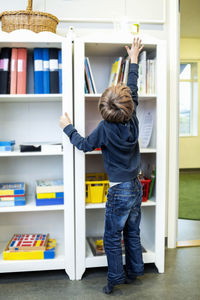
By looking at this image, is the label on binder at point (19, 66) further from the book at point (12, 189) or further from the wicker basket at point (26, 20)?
the book at point (12, 189)

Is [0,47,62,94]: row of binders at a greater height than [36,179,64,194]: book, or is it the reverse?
[0,47,62,94]: row of binders

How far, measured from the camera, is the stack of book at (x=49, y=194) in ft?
7.82

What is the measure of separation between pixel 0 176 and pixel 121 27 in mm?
1555

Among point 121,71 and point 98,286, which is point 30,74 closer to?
point 121,71

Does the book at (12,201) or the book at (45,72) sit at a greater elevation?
the book at (45,72)

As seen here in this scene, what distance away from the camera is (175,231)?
2.96 m

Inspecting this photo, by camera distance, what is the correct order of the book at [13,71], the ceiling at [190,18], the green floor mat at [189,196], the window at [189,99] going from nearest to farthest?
the book at [13,71]
the green floor mat at [189,196]
the ceiling at [190,18]
the window at [189,99]

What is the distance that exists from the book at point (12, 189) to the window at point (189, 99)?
19.4 feet

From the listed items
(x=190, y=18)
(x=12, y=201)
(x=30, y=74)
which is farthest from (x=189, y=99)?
(x=12, y=201)

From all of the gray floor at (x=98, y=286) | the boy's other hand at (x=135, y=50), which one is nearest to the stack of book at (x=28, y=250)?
the gray floor at (x=98, y=286)

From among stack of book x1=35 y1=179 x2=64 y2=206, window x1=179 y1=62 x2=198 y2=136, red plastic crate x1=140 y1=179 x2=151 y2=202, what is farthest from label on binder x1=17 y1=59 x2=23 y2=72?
window x1=179 y1=62 x2=198 y2=136

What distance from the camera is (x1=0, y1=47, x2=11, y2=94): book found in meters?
2.30

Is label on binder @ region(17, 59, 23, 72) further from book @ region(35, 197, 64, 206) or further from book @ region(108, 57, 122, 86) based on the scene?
book @ region(35, 197, 64, 206)

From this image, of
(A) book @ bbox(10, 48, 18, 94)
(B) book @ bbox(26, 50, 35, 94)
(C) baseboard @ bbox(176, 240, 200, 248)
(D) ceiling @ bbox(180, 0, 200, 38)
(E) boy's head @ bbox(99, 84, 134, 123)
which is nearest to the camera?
(E) boy's head @ bbox(99, 84, 134, 123)
